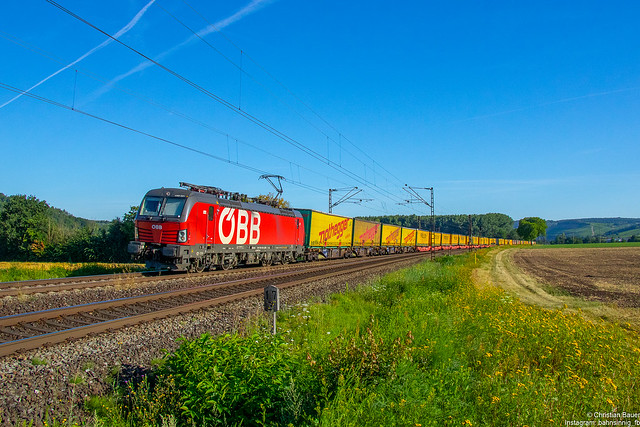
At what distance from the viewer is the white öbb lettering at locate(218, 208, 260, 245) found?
18828 millimetres

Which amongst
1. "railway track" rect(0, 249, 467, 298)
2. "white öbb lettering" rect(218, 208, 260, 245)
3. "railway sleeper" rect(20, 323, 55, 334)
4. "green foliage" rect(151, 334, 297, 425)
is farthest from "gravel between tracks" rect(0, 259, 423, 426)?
"white öbb lettering" rect(218, 208, 260, 245)

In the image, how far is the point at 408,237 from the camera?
56438 millimetres

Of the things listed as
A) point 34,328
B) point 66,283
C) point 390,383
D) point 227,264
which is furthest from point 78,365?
point 227,264

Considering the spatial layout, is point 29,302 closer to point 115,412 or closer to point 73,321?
point 73,321

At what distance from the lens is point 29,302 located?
1054 centimetres

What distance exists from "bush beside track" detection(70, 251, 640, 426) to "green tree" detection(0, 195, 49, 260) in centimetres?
5138

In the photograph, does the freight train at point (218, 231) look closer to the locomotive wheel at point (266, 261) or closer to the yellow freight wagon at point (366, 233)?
the locomotive wheel at point (266, 261)

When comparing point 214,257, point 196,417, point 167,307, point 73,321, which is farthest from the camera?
point 214,257

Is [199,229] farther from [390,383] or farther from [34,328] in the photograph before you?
[390,383]

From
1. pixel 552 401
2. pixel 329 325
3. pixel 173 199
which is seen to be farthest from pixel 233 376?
pixel 173 199

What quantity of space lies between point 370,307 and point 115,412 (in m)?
7.10

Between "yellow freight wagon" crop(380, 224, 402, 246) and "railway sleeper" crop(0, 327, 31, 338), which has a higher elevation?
"yellow freight wagon" crop(380, 224, 402, 246)

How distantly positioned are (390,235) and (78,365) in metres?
44.5

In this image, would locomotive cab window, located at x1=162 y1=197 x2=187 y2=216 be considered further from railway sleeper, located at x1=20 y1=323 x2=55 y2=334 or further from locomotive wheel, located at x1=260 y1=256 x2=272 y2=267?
railway sleeper, located at x1=20 y1=323 x2=55 y2=334
